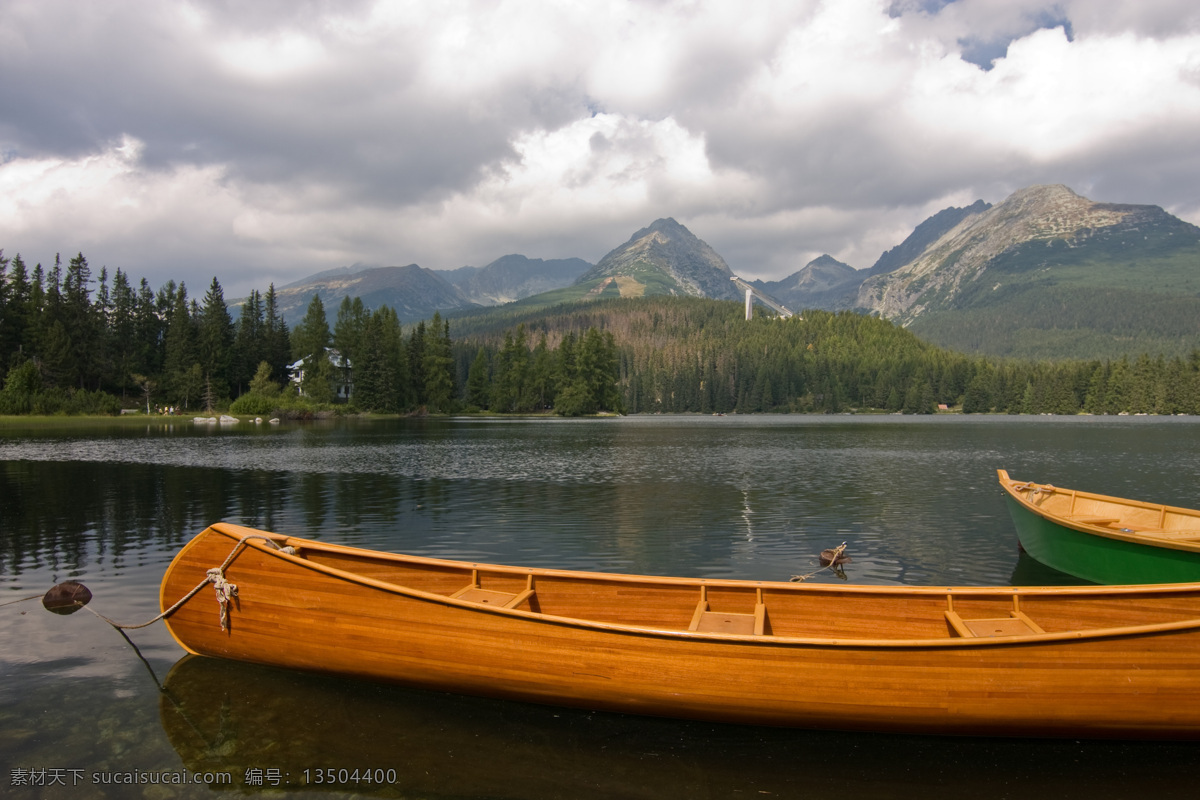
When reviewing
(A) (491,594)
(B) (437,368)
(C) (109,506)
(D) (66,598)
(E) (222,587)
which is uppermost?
(B) (437,368)

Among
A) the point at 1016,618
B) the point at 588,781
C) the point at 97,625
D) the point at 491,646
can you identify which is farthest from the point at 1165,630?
the point at 97,625

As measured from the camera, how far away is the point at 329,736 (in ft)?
33.4

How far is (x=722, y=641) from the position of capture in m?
9.43

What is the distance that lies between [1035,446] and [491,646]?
7361 centimetres

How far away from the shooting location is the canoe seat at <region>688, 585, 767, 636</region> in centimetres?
1099

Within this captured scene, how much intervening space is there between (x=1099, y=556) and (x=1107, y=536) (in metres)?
0.87


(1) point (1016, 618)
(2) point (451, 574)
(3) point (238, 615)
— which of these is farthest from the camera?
(2) point (451, 574)

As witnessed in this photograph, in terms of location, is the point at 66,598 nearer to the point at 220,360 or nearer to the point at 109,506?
the point at 109,506

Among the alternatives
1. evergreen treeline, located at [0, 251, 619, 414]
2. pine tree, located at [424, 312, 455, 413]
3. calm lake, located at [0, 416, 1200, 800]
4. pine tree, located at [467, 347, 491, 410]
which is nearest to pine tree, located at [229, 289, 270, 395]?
evergreen treeline, located at [0, 251, 619, 414]

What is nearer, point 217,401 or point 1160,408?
point 217,401

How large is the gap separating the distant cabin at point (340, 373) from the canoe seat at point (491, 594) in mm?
133376

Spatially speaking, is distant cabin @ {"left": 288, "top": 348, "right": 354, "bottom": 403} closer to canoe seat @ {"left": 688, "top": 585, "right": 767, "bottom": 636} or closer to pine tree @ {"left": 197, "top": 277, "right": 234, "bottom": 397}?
pine tree @ {"left": 197, "top": 277, "right": 234, "bottom": 397}

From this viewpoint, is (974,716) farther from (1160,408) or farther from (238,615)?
(1160,408)

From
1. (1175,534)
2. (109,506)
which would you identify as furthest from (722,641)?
(109,506)
